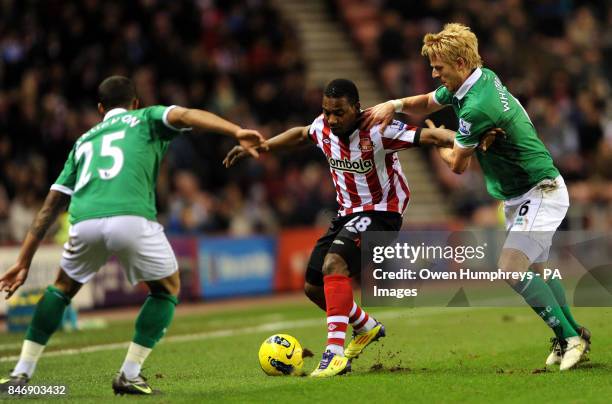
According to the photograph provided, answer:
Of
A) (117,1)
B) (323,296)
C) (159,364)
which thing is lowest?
(159,364)

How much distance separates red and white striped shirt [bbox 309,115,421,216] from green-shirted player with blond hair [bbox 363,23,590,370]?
0.15m

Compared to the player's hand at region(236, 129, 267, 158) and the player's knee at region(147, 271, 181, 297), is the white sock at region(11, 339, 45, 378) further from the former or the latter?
the player's hand at region(236, 129, 267, 158)

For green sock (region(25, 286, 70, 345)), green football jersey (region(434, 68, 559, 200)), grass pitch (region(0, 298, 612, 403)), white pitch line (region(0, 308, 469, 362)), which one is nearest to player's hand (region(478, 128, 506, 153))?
green football jersey (region(434, 68, 559, 200))

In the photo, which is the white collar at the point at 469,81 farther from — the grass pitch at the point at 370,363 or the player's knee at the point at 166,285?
the player's knee at the point at 166,285

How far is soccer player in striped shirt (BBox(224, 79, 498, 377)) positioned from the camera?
8766mm

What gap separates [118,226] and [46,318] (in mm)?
858

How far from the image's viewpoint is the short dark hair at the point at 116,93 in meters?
8.12

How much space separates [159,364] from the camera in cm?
1035

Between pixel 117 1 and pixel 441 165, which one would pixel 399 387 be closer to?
pixel 117 1

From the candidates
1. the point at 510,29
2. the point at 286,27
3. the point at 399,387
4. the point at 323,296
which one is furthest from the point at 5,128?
the point at 510,29

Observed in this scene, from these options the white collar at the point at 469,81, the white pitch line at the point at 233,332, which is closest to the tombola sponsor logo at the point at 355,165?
the white collar at the point at 469,81

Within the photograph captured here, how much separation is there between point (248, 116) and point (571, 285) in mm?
8850

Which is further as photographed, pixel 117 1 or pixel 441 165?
pixel 441 165

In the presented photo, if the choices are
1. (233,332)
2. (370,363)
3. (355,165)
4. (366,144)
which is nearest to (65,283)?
(355,165)
